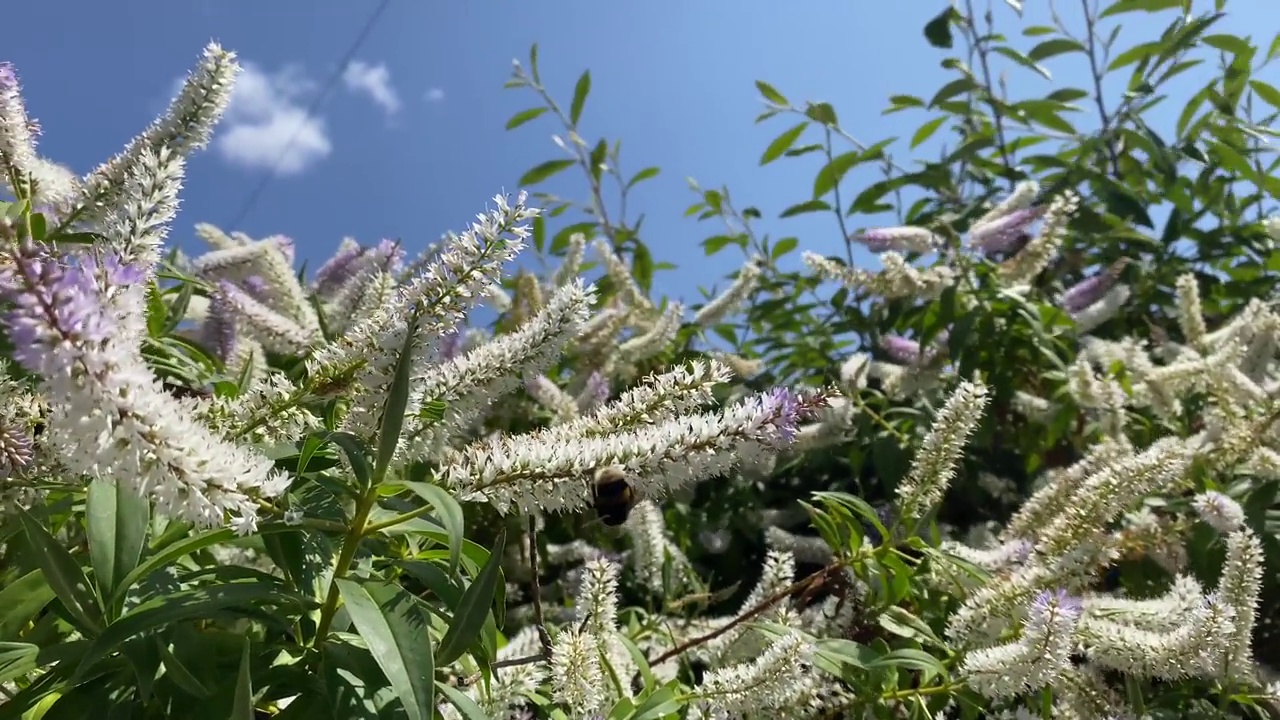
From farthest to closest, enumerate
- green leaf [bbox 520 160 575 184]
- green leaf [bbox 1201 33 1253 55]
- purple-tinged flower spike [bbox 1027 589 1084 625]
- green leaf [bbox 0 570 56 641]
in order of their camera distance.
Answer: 1. green leaf [bbox 520 160 575 184]
2. green leaf [bbox 1201 33 1253 55]
3. purple-tinged flower spike [bbox 1027 589 1084 625]
4. green leaf [bbox 0 570 56 641]

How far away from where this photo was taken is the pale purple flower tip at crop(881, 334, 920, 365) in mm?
2518

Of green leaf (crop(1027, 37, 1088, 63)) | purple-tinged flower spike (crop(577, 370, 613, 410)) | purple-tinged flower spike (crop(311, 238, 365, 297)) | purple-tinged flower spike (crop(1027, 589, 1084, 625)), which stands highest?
green leaf (crop(1027, 37, 1088, 63))

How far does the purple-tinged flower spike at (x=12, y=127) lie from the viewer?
3.54 feet

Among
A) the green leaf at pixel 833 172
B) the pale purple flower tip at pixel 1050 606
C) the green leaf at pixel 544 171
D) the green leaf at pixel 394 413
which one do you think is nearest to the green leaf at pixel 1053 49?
the green leaf at pixel 833 172

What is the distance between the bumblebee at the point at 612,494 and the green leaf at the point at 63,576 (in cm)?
47

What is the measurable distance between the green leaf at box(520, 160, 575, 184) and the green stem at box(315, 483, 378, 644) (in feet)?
9.13

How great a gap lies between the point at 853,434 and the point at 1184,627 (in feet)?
3.41

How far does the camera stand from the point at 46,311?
610 millimetres

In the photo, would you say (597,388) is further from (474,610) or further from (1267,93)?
(1267,93)

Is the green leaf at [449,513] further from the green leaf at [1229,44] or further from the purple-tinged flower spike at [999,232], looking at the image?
the green leaf at [1229,44]

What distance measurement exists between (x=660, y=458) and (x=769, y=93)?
259cm

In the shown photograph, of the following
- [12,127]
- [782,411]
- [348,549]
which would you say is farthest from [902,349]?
[12,127]

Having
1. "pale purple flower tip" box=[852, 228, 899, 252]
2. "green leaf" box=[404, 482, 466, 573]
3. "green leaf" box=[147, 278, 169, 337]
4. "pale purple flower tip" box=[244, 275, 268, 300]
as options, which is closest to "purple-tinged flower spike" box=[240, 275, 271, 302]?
"pale purple flower tip" box=[244, 275, 268, 300]

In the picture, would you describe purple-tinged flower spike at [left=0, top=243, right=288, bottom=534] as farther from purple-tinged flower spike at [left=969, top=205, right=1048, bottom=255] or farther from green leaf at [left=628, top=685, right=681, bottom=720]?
purple-tinged flower spike at [left=969, top=205, right=1048, bottom=255]
